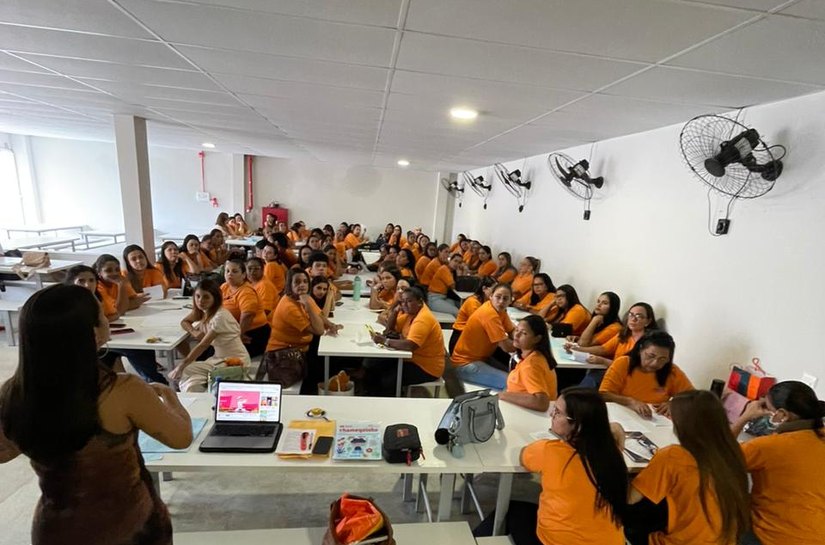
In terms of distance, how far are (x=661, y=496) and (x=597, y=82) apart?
210 cm

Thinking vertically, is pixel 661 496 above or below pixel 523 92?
below

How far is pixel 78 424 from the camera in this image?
1.05 meters

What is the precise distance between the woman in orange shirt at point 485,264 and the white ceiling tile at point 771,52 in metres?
4.69

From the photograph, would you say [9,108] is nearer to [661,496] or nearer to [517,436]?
[517,436]

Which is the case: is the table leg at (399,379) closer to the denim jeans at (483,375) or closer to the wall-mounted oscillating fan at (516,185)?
the denim jeans at (483,375)

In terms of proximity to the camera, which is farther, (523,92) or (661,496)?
(523,92)

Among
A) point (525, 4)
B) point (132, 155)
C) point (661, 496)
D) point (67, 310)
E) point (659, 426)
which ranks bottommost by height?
point (659, 426)

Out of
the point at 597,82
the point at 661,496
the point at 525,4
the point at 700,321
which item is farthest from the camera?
the point at 700,321

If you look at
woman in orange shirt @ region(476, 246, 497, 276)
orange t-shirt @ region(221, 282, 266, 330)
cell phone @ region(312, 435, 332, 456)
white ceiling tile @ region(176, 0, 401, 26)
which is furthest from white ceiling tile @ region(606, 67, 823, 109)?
woman in orange shirt @ region(476, 246, 497, 276)

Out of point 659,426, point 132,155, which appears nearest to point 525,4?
point 659,426

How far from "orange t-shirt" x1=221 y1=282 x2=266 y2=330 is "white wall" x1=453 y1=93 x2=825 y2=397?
3.48 m

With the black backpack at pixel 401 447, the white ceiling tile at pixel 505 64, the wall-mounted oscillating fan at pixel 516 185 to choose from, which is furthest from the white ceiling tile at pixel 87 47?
the wall-mounted oscillating fan at pixel 516 185

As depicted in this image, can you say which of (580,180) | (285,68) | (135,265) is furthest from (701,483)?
(135,265)

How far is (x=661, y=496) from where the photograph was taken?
154 centimetres
